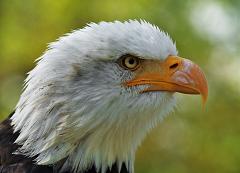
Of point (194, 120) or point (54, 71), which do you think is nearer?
point (54, 71)

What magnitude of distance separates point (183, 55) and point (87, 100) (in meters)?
10.6

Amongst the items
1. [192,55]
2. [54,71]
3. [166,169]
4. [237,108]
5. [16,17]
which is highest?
[16,17]

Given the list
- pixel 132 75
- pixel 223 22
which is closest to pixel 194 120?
pixel 223 22

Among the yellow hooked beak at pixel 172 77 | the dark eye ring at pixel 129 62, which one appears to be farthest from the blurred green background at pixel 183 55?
the dark eye ring at pixel 129 62

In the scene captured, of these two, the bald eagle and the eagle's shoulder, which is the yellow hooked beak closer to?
the bald eagle

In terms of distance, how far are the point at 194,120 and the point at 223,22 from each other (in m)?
2.30

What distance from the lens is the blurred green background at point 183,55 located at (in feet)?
53.5

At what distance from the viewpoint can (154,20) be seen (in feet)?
56.1

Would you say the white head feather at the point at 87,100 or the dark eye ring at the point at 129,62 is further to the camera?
the dark eye ring at the point at 129,62

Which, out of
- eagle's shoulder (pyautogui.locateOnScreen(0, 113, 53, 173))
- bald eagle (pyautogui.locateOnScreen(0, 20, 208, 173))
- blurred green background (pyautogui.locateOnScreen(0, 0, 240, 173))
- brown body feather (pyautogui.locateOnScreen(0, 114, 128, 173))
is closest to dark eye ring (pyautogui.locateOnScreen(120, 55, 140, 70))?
bald eagle (pyautogui.locateOnScreen(0, 20, 208, 173))

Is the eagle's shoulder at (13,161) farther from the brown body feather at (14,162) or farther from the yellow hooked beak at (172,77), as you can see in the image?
the yellow hooked beak at (172,77)

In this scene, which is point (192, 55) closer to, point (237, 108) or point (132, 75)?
point (237, 108)

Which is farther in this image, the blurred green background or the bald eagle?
the blurred green background

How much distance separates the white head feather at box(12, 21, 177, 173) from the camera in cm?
641
